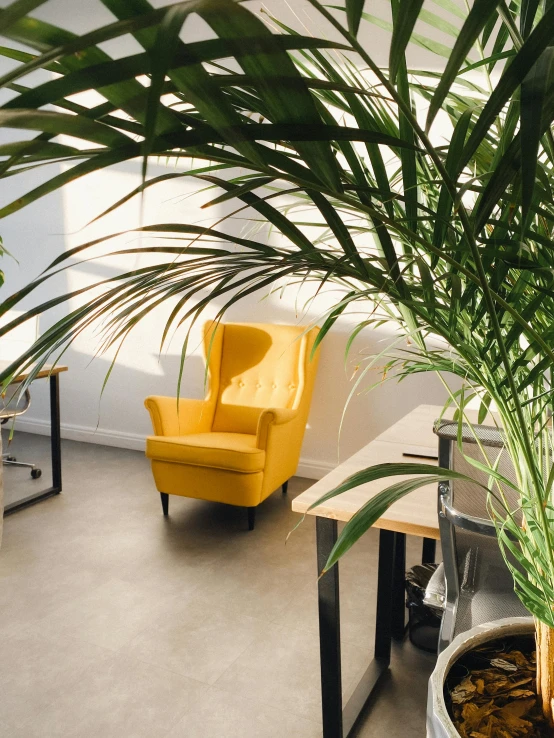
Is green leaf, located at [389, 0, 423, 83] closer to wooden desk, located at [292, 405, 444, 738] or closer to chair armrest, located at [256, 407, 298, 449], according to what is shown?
wooden desk, located at [292, 405, 444, 738]

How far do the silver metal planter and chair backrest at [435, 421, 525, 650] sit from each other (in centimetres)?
27

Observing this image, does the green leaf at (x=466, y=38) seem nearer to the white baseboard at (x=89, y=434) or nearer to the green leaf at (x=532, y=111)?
the green leaf at (x=532, y=111)

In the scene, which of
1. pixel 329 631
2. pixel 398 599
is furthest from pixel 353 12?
pixel 398 599

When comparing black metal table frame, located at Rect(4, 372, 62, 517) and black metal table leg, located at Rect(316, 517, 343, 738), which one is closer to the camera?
black metal table leg, located at Rect(316, 517, 343, 738)

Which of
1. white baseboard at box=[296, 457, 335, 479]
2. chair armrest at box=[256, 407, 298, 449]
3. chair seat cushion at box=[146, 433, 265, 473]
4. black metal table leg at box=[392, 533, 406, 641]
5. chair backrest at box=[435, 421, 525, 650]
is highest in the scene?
chair backrest at box=[435, 421, 525, 650]

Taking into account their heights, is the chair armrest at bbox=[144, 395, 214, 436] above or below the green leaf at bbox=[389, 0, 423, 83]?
below

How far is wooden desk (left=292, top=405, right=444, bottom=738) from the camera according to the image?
1.66 meters

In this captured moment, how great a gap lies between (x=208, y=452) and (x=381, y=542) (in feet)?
4.42

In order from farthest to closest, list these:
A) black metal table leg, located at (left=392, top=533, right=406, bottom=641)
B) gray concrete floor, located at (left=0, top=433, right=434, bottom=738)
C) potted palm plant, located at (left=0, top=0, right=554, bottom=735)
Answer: black metal table leg, located at (left=392, top=533, right=406, bottom=641), gray concrete floor, located at (left=0, top=433, right=434, bottom=738), potted palm plant, located at (left=0, top=0, right=554, bottom=735)

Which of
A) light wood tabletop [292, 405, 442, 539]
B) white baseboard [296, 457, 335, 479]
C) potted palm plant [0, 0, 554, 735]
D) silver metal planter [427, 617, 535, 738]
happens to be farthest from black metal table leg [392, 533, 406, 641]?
white baseboard [296, 457, 335, 479]

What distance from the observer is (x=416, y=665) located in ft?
7.70

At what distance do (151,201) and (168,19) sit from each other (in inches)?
189

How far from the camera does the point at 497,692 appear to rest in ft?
3.31

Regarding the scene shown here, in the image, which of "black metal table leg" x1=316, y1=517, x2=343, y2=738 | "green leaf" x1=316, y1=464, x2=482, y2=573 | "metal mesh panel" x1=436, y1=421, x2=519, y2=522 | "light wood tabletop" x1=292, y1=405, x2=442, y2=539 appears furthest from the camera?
"black metal table leg" x1=316, y1=517, x2=343, y2=738
